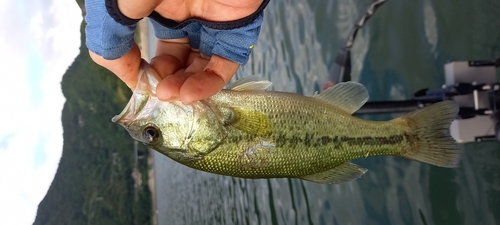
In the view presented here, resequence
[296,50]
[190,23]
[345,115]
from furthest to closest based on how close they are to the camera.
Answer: [296,50] → [345,115] → [190,23]

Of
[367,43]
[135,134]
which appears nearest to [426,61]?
[367,43]

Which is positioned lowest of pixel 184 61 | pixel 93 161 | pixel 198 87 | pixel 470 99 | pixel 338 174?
pixel 93 161

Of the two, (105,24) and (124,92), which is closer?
(105,24)

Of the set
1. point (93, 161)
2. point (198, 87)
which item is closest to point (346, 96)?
point (198, 87)

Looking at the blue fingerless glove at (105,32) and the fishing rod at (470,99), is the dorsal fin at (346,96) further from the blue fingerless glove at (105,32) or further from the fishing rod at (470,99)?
the blue fingerless glove at (105,32)

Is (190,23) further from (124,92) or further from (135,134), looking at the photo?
(124,92)

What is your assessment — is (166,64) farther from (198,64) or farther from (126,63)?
(126,63)
